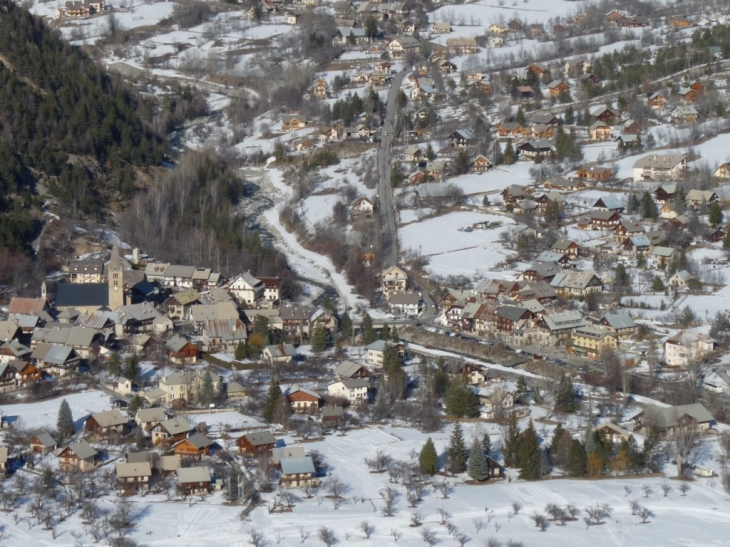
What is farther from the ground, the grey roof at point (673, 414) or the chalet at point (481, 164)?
the chalet at point (481, 164)

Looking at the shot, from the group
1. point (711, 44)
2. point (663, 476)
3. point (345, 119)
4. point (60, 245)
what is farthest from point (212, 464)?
point (711, 44)

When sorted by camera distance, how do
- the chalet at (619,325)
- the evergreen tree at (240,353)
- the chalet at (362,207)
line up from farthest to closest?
the chalet at (362,207)
the chalet at (619,325)
the evergreen tree at (240,353)

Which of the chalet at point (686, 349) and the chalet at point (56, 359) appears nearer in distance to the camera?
the chalet at point (686, 349)

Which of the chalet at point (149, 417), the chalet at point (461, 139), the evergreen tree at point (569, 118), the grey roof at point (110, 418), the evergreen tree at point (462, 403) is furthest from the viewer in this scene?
the evergreen tree at point (569, 118)

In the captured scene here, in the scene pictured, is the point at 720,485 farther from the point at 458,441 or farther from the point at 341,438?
the point at 341,438

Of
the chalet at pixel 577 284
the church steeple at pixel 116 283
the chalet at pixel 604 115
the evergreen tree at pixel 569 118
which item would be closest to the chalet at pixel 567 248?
the chalet at pixel 577 284

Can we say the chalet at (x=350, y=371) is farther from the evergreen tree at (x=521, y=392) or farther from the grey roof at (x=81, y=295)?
the grey roof at (x=81, y=295)
